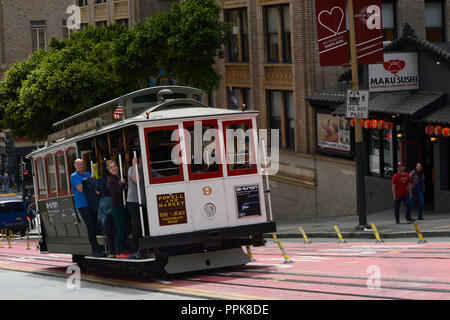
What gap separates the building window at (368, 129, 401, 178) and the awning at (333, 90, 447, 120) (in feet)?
5.18

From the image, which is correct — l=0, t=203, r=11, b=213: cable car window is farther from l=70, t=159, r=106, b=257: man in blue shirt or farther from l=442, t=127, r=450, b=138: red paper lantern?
l=70, t=159, r=106, b=257: man in blue shirt

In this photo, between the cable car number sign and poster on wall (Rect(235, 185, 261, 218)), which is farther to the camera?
the cable car number sign

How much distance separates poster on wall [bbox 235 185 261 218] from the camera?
598 inches

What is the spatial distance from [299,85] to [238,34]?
5961 mm

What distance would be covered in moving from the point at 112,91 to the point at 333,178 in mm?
12394

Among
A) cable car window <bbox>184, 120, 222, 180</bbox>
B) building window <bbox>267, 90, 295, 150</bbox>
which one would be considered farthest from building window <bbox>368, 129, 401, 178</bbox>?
cable car window <bbox>184, 120, 222, 180</bbox>

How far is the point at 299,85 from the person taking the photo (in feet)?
112

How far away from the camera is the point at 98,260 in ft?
54.2

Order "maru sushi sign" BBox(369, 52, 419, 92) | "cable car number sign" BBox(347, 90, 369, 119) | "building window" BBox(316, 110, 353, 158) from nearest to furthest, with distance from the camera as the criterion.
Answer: "cable car number sign" BBox(347, 90, 369, 119) < "maru sushi sign" BBox(369, 52, 419, 92) < "building window" BBox(316, 110, 353, 158)

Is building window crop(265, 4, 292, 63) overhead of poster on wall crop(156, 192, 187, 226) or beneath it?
overhead

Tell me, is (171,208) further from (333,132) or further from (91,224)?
(333,132)

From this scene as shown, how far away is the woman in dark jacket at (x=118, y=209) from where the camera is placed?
15125 millimetres
